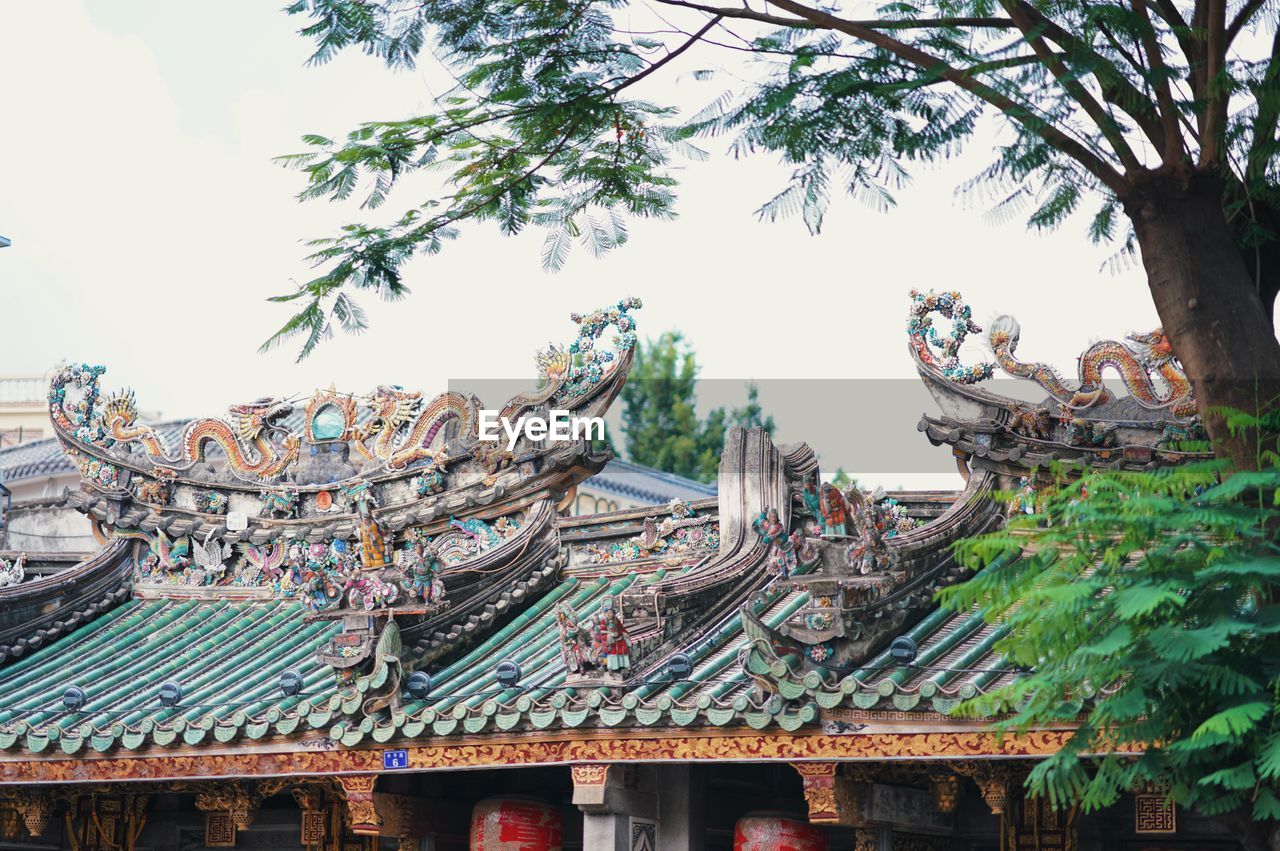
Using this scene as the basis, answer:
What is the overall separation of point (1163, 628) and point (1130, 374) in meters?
4.54

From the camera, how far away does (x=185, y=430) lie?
14.9 meters

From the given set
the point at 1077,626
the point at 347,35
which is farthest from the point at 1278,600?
the point at 347,35

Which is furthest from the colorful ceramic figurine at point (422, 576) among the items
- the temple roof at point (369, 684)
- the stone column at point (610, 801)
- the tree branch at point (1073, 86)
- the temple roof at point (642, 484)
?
the temple roof at point (642, 484)

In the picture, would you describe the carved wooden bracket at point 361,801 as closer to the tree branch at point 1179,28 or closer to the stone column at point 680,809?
the stone column at point 680,809

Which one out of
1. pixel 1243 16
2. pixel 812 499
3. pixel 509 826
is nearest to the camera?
pixel 1243 16

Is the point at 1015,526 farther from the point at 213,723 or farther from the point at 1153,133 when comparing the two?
the point at 213,723

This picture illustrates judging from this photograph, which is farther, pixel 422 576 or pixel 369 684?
pixel 422 576

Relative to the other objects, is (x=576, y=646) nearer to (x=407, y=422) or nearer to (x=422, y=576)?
(x=422, y=576)

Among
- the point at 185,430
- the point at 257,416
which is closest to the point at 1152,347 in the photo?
the point at 257,416

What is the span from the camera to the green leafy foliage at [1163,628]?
23.8 ft

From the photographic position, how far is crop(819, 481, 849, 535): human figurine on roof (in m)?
10.6

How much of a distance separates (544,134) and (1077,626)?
14.1ft

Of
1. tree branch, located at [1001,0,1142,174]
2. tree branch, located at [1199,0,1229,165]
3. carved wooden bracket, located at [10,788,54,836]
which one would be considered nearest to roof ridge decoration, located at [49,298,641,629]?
carved wooden bracket, located at [10,788,54,836]

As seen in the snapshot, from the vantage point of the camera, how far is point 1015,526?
8.12m
